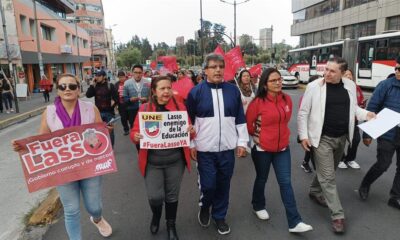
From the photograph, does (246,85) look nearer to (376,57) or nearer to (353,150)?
(353,150)

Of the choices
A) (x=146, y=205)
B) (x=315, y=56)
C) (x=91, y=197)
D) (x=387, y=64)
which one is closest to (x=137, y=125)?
(x=91, y=197)

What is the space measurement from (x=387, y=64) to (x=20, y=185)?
59.2 ft

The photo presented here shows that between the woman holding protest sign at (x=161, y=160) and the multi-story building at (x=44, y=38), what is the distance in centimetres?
2071

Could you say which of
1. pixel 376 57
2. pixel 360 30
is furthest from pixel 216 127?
pixel 360 30

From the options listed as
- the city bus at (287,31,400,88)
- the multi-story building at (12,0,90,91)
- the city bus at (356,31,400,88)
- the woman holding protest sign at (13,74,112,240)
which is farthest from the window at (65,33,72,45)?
the woman holding protest sign at (13,74,112,240)

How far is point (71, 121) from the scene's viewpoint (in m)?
3.04

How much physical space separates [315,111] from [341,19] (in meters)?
41.8

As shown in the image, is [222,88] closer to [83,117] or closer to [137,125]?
[137,125]

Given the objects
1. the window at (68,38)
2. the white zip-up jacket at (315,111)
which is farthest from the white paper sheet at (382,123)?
the window at (68,38)

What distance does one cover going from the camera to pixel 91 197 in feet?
10.5

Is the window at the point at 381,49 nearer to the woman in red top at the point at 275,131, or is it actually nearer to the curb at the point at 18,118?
the woman in red top at the point at 275,131

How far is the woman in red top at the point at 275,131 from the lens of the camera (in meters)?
3.45

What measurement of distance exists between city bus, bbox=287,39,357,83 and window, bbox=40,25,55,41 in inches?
1002

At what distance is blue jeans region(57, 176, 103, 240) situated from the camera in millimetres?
3001
